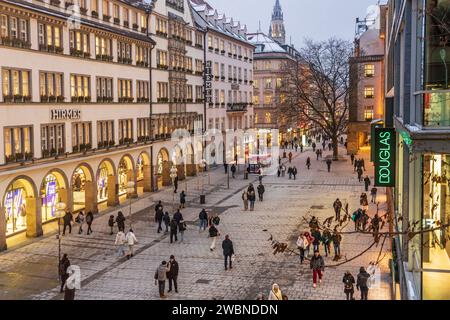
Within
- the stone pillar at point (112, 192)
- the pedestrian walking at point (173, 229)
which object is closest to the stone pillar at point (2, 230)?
the pedestrian walking at point (173, 229)

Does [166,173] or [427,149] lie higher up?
[427,149]

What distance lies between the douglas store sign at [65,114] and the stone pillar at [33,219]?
5.30 metres

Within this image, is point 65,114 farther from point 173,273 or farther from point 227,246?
point 173,273

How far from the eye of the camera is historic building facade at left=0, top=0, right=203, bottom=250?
1192 inches

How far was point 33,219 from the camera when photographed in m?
31.5

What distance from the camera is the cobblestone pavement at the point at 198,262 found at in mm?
21312

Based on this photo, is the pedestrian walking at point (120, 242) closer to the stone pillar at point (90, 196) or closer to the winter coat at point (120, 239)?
the winter coat at point (120, 239)

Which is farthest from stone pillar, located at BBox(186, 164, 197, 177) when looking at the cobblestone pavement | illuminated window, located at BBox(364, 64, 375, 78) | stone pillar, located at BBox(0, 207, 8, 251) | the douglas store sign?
illuminated window, located at BBox(364, 64, 375, 78)

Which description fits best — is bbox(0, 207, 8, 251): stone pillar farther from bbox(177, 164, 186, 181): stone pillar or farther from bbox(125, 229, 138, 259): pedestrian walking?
bbox(177, 164, 186, 181): stone pillar

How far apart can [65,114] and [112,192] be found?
821 centimetres

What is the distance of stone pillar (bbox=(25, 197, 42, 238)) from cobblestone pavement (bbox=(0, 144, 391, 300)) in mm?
897

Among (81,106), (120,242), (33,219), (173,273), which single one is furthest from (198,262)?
(81,106)

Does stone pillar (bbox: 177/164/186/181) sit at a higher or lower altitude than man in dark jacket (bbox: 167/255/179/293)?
higher
